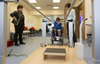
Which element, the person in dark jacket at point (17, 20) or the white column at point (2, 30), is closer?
the white column at point (2, 30)

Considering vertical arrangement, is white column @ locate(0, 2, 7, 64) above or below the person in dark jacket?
below

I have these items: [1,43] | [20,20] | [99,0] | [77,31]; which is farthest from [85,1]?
[1,43]

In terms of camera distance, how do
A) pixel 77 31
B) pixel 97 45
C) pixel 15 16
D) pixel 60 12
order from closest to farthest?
pixel 97 45 → pixel 15 16 → pixel 77 31 → pixel 60 12

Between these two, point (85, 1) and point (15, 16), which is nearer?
point (15, 16)

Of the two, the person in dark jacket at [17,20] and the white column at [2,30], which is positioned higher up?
the person in dark jacket at [17,20]

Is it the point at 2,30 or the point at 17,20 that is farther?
the point at 17,20

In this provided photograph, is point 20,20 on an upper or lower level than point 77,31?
upper

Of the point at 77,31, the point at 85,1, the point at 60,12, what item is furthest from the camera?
the point at 60,12

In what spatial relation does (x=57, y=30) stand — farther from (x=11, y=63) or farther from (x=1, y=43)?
(x=1, y=43)

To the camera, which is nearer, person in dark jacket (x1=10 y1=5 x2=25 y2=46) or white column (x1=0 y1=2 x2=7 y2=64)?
white column (x1=0 y1=2 x2=7 y2=64)

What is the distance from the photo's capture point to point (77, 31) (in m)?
5.39

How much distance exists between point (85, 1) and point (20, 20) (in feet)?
10.4

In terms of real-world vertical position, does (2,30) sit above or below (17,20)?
below

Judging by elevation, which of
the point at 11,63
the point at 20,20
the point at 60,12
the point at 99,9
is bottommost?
the point at 11,63
